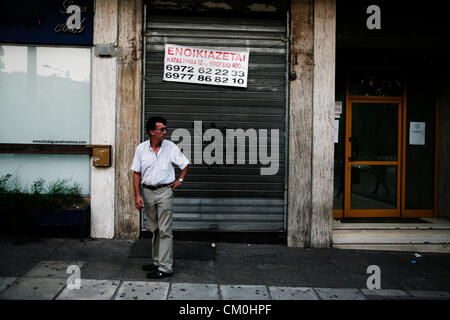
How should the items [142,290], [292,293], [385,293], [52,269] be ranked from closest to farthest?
[142,290]
[292,293]
[385,293]
[52,269]

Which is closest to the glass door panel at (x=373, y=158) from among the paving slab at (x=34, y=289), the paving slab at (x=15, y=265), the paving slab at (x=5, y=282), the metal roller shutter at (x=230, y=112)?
the metal roller shutter at (x=230, y=112)

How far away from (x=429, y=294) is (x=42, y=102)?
6.75m

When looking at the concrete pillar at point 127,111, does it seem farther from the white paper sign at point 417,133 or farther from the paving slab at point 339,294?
the white paper sign at point 417,133

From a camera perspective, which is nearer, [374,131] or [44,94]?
[44,94]

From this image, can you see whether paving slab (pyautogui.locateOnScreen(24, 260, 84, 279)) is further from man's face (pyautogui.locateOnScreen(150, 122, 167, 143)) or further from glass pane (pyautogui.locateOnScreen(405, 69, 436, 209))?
glass pane (pyautogui.locateOnScreen(405, 69, 436, 209))

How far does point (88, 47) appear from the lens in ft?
20.9

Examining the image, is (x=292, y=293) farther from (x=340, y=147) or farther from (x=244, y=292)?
(x=340, y=147)

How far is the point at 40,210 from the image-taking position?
234 inches

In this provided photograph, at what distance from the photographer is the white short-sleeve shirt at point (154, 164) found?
4.63m

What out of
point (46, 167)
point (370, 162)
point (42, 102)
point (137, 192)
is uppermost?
point (42, 102)

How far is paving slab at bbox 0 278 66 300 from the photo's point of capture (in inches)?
157

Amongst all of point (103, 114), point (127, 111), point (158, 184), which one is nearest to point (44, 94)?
point (103, 114)
